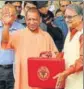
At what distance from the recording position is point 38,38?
239 centimetres

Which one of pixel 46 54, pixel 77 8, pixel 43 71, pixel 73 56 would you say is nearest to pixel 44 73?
pixel 43 71

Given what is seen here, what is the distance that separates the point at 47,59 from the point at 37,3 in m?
0.42

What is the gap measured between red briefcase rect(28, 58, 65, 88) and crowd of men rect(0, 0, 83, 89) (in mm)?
31

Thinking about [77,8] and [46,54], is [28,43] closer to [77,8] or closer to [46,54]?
[46,54]

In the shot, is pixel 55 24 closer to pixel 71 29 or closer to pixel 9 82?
pixel 71 29

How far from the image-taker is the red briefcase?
2354mm

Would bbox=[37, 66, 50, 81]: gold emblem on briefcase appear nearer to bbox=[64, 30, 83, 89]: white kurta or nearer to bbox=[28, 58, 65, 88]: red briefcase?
bbox=[28, 58, 65, 88]: red briefcase

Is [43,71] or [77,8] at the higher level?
[77,8]

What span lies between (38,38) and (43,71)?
0.25 m

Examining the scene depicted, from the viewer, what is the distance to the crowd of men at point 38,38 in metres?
2.36

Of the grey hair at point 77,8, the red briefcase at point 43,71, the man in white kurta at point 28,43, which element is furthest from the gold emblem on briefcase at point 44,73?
the grey hair at point 77,8

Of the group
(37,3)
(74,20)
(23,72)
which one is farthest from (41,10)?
(23,72)

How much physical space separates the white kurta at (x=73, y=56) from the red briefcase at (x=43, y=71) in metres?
0.06

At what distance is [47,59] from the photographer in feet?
7.76
